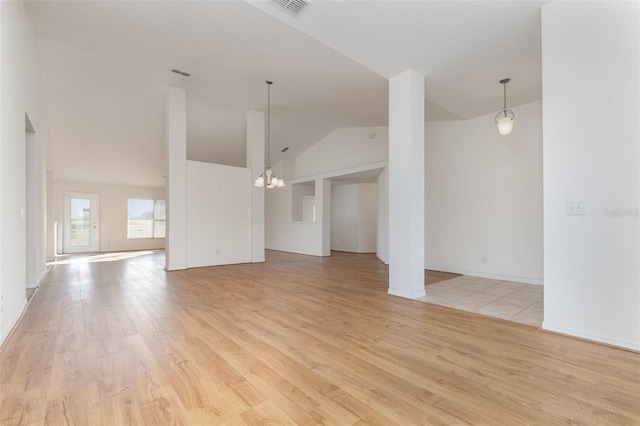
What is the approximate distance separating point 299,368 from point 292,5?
316cm

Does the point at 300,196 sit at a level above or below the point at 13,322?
above

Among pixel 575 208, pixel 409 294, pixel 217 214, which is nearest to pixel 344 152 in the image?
pixel 217 214

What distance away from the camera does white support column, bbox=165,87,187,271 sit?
18.5 feet

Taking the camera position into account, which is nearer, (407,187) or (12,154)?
(12,154)

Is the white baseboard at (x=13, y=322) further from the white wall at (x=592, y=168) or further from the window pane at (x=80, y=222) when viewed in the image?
the window pane at (x=80, y=222)

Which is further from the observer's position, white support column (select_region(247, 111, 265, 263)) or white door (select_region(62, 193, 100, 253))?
white door (select_region(62, 193, 100, 253))

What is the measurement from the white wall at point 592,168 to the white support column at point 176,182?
229 inches

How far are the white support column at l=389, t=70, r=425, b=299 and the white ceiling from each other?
0.33 m

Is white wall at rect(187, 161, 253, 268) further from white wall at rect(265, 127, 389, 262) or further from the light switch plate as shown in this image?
the light switch plate

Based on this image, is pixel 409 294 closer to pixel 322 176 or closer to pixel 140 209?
pixel 322 176

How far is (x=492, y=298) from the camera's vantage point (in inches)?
143

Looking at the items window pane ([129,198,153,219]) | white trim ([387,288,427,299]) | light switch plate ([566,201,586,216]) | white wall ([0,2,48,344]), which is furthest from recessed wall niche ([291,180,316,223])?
light switch plate ([566,201,586,216])

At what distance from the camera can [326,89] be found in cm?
500

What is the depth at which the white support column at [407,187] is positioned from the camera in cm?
368
